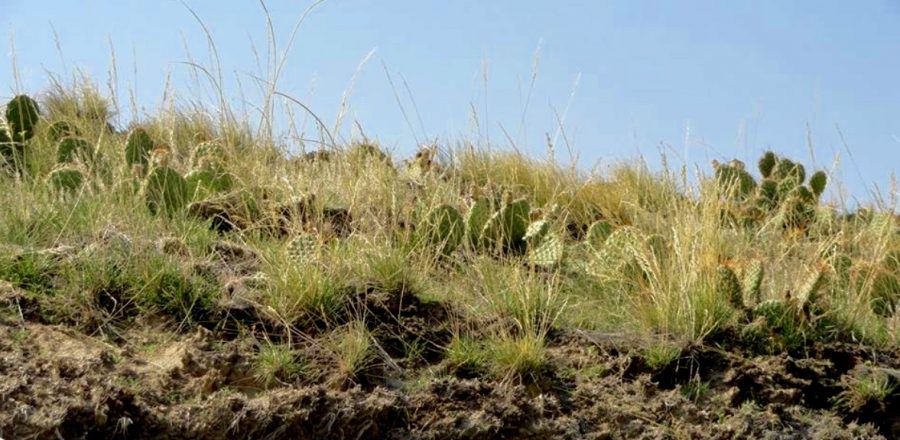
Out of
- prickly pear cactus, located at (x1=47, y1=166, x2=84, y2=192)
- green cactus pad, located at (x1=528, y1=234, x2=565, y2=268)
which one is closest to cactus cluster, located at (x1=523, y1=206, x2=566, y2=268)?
green cactus pad, located at (x1=528, y1=234, x2=565, y2=268)

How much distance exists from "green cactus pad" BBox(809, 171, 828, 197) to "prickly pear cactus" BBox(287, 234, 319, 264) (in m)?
4.43

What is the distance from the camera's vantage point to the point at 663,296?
17.0 ft

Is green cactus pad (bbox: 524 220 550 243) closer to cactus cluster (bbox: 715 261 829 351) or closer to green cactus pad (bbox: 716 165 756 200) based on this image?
cactus cluster (bbox: 715 261 829 351)

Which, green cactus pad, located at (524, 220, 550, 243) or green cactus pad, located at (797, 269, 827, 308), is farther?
green cactus pad, located at (524, 220, 550, 243)

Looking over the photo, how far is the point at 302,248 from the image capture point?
17.0ft

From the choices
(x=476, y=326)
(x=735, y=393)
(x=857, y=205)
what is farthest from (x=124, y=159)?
(x=857, y=205)

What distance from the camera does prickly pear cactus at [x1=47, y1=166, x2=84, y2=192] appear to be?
6320 millimetres

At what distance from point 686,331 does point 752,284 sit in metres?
0.60

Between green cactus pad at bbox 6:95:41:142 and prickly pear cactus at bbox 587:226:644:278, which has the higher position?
green cactus pad at bbox 6:95:41:142

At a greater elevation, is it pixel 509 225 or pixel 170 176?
pixel 170 176

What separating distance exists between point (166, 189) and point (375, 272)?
1657 millimetres

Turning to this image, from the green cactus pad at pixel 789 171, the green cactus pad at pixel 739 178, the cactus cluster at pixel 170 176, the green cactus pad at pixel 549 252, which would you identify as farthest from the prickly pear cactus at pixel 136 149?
the green cactus pad at pixel 789 171

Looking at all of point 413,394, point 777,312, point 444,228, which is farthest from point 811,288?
point 413,394

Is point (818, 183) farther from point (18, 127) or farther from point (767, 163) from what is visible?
point (18, 127)
